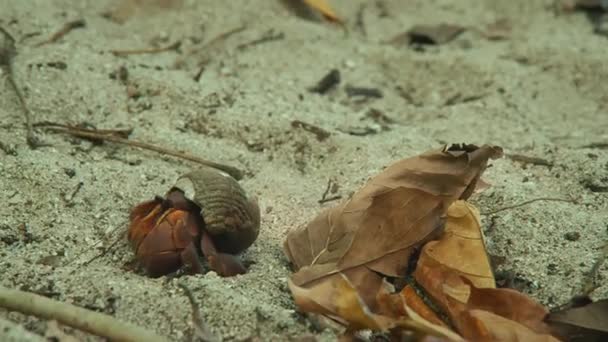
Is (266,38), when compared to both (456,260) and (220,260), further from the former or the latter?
(456,260)

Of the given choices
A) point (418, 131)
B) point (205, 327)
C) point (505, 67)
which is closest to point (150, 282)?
point (205, 327)

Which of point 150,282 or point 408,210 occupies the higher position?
point 408,210

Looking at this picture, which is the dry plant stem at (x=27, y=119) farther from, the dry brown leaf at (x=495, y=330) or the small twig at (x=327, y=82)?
the dry brown leaf at (x=495, y=330)

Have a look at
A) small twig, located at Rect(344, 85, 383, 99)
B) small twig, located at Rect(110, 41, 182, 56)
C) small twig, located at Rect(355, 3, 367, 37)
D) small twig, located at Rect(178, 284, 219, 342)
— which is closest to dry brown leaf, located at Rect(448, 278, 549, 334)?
small twig, located at Rect(178, 284, 219, 342)

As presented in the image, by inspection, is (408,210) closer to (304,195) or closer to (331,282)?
(331,282)

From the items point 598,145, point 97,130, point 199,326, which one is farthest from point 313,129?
point 199,326

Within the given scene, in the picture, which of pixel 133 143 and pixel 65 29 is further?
pixel 65 29

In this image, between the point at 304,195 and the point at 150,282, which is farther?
the point at 304,195
